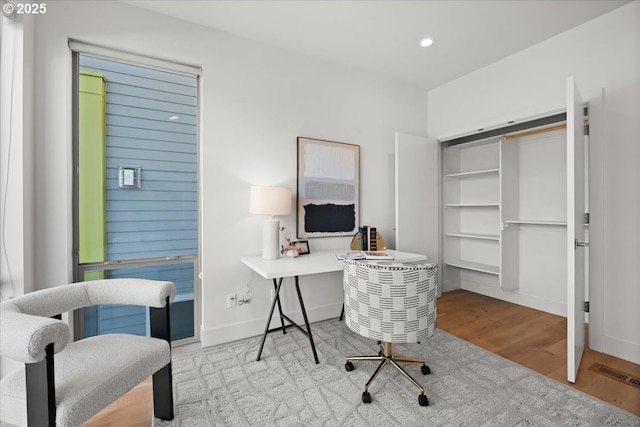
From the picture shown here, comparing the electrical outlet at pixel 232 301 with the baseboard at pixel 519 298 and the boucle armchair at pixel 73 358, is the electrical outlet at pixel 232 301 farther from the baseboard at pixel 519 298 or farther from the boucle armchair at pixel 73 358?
the baseboard at pixel 519 298

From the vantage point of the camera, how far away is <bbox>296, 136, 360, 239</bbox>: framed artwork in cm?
288

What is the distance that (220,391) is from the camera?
1.82 m

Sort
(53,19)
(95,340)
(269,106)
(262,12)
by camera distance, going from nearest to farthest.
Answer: (95,340)
(53,19)
(262,12)
(269,106)

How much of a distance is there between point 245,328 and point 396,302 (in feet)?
5.12

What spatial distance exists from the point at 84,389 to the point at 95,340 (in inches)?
16.1

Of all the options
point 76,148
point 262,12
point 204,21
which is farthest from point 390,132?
point 76,148

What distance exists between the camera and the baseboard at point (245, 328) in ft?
7.95

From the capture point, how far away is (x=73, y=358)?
1.24m

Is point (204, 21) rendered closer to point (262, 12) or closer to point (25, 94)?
point (262, 12)

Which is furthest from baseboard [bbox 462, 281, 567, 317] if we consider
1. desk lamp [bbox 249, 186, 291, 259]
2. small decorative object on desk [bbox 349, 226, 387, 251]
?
desk lamp [bbox 249, 186, 291, 259]

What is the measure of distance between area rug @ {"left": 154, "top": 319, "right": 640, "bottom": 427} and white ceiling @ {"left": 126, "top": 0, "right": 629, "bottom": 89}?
2714 mm

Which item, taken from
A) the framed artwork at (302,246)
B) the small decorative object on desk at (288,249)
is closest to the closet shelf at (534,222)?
the framed artwork at (302,246)

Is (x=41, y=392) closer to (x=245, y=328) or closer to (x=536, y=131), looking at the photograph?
(x=245, y=328)

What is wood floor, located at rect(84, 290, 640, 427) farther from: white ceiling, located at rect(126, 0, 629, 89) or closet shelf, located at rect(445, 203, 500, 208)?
white ceiling, located at rect(126, 0, 629, 89)
